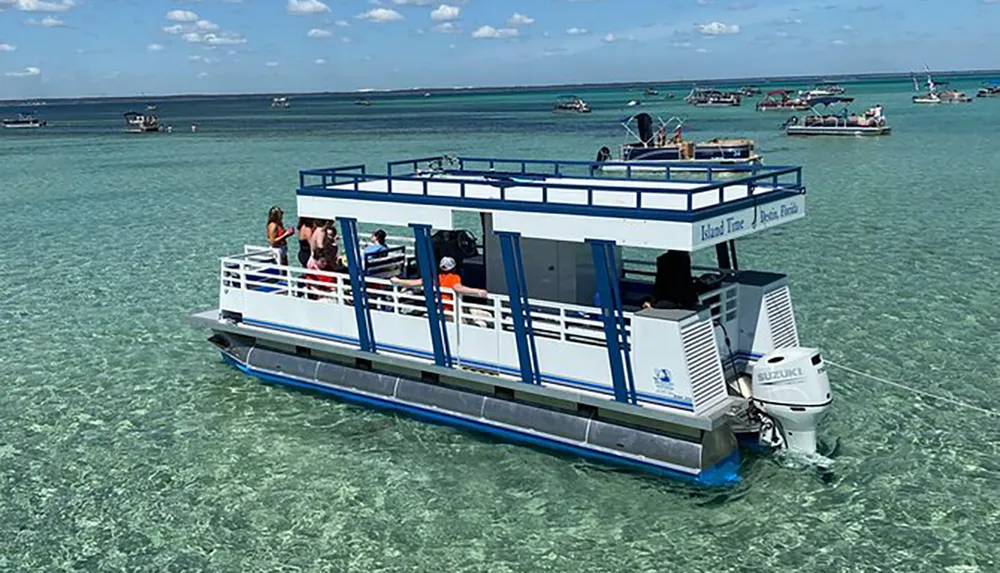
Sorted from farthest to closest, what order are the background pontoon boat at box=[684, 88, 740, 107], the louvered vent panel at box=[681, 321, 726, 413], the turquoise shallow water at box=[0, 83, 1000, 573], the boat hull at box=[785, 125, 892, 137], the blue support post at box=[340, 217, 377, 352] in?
the background pontoon boat at box=[684, 88, 740, 107] < the boat hull at box=[785, 125, 892, 137] < the blue support post at box=[340, 217, 377, 352] < the louvered vent panel at box=[681, 321, 726, 413] < the turquoise shallow water at box=[0, 83, 1000, 573]

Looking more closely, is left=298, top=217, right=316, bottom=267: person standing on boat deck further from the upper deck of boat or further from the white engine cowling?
the white engine cowling

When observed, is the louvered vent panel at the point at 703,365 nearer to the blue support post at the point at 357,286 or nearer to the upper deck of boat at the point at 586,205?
the upper deck of boat at the point at 586,205

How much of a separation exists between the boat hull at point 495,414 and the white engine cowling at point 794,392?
2.09ft

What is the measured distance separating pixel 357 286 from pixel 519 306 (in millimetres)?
2888

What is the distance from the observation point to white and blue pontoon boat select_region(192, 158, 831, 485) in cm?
1119

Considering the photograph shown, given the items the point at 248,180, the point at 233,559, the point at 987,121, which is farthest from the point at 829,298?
the point at 987,121

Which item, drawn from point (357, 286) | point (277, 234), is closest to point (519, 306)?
point (357, 286)

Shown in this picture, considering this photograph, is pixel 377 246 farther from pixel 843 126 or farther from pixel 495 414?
pixel 843 126

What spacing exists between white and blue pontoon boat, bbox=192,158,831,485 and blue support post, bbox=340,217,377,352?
0.03m

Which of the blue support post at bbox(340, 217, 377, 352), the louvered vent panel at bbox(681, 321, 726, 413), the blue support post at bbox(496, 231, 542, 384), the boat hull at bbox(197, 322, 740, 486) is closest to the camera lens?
the louvered vent panel at bbox(681, 321, 726, 413)

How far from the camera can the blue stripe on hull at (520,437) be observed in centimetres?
1133

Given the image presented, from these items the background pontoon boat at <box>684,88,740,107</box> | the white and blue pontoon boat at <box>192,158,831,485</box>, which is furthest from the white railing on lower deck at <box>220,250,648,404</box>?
the background pontoon boat at <box>684,88,740,107</box>

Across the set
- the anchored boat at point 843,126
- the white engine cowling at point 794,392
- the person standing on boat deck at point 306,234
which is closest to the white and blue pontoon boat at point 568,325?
the white engine cowling at point 794,392

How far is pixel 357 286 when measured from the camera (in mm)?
13898
